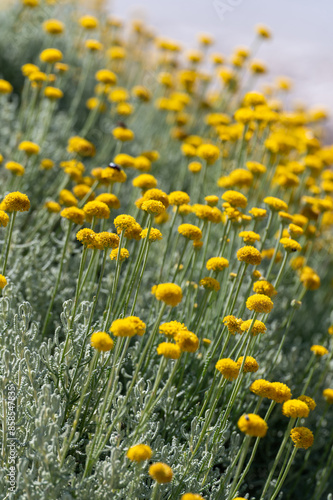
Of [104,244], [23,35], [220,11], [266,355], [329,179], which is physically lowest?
[266,355]

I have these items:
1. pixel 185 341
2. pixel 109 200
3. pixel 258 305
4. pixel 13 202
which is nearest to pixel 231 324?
pixel 258 305

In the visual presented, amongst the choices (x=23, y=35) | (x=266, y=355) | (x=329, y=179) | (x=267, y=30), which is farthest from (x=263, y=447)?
(x=23, y=35)

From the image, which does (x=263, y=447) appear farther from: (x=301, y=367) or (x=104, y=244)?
(x=104, y=244)

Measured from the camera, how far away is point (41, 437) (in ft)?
5.61

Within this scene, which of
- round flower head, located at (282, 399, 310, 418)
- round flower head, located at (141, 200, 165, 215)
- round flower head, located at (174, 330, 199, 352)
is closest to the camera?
round flower head, located at (174, 330, 199, 352)

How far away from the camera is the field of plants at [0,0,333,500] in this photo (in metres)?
1.83

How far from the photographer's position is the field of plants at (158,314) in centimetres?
183

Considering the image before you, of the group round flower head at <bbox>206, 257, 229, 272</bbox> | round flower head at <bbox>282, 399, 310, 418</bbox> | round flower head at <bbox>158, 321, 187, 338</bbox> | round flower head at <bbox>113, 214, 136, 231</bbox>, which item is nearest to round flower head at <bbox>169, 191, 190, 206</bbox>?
round flower head at <bbox>206, 257, 229, 272</bbox>

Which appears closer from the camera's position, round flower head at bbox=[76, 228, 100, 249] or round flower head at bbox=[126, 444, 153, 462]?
round flower head at bbox=[126, 444, 153, 462]

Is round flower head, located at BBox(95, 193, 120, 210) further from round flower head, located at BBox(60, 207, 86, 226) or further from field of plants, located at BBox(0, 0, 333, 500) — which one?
round flower head, located at BBox(60, 207, 86, 226)

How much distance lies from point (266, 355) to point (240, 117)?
1.53 metres

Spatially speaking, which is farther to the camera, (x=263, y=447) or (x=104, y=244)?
(x=263, y=447)

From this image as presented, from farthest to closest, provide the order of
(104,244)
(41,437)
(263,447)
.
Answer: (263,447) → (104,244) → (41,437)

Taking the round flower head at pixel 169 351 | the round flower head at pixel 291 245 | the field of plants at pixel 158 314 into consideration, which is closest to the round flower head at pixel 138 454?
the field of plants at pixel 158 314
